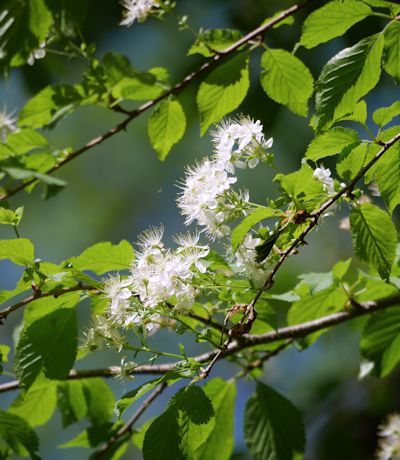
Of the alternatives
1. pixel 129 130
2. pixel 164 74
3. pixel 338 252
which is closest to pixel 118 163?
pixel 129 130

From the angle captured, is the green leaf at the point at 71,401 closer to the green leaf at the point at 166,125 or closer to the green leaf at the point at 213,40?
the green leaf at the point at 166,125

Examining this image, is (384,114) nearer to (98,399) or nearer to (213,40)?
(213,40)

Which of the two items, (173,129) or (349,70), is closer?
(349,70)

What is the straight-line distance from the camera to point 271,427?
1.55 metres

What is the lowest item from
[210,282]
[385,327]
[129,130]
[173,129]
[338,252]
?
[338,252]

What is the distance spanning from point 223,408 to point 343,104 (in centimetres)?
72

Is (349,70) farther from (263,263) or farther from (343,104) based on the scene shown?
(263,263)

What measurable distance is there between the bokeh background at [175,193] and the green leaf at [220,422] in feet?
2.26

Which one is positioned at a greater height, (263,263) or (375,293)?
(263,263)

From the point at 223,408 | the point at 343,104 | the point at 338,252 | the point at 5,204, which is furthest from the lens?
the point at 338,252

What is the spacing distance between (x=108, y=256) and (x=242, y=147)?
11.2 inches

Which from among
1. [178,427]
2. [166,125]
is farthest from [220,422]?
[166,125]

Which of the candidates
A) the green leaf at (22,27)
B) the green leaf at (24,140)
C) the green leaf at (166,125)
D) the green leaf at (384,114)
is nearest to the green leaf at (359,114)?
the green leaf at (384,114)

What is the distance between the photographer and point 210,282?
45.9 inches
